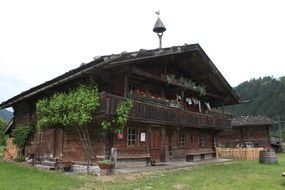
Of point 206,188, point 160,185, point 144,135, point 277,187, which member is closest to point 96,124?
point 144,135

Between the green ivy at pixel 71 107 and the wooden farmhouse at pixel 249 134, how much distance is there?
1049 inches

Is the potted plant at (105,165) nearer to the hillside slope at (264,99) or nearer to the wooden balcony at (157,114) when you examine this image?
the wooden balcony at (157,114)

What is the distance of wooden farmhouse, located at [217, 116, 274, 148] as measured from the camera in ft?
128

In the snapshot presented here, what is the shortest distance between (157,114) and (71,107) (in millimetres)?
4358

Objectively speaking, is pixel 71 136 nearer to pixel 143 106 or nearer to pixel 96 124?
pixel 96 124

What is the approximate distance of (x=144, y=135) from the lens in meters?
17.6

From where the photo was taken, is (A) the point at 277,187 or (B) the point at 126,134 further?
(B) the point at 126,134

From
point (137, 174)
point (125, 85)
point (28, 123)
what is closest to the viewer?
point (137, 174)

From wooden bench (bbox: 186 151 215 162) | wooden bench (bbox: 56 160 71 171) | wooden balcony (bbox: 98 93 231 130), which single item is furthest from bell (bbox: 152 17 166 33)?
wooden bench (bbox: 56 160 71 171)

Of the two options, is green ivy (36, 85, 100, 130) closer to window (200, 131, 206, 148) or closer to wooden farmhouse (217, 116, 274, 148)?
window (200, 131, 206, 148)

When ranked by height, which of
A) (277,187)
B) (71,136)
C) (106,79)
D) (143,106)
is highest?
(106,79)

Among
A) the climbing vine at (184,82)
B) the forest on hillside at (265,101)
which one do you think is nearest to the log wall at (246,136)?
the climbing vine at (184,82)

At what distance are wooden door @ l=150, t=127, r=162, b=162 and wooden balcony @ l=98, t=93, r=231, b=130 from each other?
125 cm

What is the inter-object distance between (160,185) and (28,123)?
14482 mm
